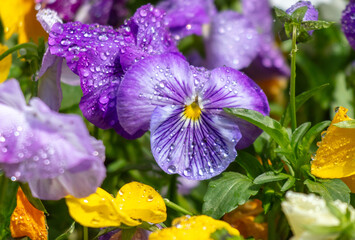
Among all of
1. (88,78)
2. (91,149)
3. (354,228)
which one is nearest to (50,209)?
(88,78)

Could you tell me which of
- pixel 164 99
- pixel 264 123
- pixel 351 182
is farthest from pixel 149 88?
pixel 351 182

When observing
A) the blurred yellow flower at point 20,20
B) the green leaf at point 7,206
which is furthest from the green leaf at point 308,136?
the blurred yellow flower at point 20,20

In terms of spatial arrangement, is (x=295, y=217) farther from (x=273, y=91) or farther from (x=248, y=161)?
(x=273, y=91)

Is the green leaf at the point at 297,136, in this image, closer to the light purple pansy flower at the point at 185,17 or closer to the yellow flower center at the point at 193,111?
the yellow flower center at the point at 193,111

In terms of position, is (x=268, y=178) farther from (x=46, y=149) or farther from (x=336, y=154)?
(x=46, y=149)

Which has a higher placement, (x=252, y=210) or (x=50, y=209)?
(x=252, y=210)
